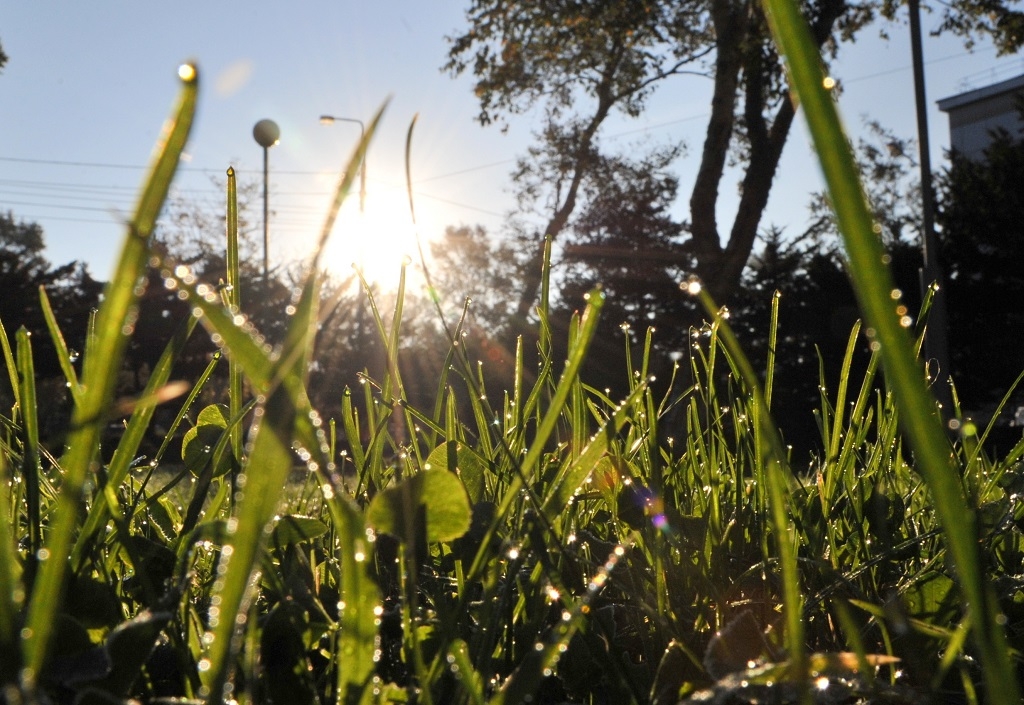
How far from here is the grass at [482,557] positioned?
24cm

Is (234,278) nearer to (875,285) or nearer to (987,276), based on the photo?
(875,285)

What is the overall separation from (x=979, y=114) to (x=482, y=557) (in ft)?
114

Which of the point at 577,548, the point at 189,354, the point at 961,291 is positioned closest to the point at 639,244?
the point at 961,291

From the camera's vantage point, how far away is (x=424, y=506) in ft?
1.31

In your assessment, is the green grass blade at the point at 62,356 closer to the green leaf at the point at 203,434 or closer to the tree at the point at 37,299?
the green leaf at the point at 203,434

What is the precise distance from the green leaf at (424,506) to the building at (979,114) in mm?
32576

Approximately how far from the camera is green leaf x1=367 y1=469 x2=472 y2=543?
1.26ft

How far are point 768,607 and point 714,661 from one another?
0.20 m

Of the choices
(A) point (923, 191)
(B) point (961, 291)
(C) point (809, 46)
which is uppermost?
(A) point (923, 191)

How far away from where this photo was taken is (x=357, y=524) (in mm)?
264

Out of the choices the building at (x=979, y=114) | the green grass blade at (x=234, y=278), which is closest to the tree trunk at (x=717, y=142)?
the green grass blade at (x=234, y=278)

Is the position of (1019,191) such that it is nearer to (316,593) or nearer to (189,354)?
(189,354)

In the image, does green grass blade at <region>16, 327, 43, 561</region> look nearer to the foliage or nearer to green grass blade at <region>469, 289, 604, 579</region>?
green grass blade at <region>469, 289, 604, 579</region>

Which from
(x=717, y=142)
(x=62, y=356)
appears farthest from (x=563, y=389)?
(x=717, y=142)
